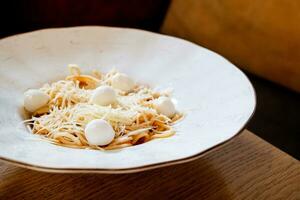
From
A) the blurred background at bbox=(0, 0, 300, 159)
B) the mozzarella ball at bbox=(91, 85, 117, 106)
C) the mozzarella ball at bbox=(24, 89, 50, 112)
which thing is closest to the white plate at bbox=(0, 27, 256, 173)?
the mozzarella ball at bbox=(24, 89, 50, 112)

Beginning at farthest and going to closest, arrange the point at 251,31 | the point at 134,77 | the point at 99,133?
the point at 251,31
the point at 134,77
the point at 99,133

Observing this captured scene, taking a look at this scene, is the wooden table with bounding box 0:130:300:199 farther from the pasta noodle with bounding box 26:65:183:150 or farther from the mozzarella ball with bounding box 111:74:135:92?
the mozzarella ball with bounding box 111:74:135:92

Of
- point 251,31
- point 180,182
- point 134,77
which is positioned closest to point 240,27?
point 251,31

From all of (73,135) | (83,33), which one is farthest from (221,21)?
(73,135)

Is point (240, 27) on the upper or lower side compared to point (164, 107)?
upper

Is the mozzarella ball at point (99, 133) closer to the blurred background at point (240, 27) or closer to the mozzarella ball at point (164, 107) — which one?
the mozzarella ball at point (164, 107)

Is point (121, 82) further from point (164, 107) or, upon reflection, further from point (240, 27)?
point (240, 27)
